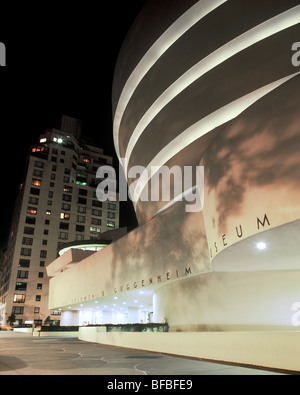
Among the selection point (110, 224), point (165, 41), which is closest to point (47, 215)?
point (110, 224)

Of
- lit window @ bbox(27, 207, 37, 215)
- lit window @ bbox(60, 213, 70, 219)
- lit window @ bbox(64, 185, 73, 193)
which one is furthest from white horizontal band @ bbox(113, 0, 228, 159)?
lit window @ bbox(64, 185, 73, 193)

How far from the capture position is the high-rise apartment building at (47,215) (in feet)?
226

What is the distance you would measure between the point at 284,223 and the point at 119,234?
38.8 metres

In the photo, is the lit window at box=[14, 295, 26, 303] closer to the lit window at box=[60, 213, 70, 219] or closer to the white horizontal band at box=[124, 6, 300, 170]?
the lit window at box=[60, 213, 70, 219]

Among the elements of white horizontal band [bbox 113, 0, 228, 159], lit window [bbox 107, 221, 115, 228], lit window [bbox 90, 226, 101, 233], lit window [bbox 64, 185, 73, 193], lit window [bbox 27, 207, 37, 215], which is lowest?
white horizontal band [bbox 113, 0, 228, 159]

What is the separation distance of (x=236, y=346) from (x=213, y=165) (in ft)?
21.1

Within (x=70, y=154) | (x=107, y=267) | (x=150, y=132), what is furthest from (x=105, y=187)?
(x=150, y=132)

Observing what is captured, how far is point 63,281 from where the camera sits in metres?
39.8

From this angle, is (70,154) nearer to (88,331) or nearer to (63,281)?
(63,281)

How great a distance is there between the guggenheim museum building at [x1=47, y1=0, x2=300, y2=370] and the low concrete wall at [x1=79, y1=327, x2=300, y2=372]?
11 centimetres

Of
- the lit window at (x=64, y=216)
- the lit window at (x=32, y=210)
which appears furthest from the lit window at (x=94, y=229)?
the lit window at (x=32, y=210)

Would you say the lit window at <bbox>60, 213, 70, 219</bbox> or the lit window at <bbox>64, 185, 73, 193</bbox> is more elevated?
the lit window at <bbox>64, 185, 73, 193</bbox>

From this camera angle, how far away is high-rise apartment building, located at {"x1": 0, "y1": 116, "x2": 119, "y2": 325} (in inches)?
2717

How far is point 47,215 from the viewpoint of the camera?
78.1 metres
